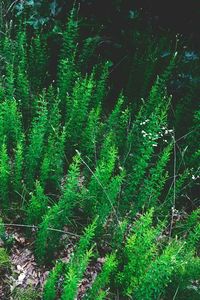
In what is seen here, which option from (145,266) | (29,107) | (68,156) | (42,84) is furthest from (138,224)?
(42,84)

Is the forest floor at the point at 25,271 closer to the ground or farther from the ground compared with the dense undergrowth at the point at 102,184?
closer to the ground

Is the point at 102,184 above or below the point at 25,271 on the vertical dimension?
above

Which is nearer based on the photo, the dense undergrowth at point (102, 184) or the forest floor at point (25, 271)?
the dense undergrowth at point (102, 184)

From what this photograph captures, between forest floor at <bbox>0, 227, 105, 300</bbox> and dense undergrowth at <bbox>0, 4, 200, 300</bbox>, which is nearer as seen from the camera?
dense undergrowth at <bbox>0, 4, 200, 300</bbox>

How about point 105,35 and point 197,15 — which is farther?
point 105,35

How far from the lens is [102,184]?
10.4 ft

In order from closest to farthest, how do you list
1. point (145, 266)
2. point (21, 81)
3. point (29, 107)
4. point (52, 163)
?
point (145, 266) < point (52, 163) < point (21, 81) < point (29, 107)

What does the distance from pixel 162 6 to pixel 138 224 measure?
255 centimetres

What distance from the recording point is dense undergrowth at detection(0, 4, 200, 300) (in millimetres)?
2793

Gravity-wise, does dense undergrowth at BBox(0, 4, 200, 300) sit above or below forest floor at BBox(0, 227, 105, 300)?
above

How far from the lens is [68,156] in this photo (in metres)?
3.92

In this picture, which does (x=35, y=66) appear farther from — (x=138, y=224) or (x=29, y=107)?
(x=138, y=224)

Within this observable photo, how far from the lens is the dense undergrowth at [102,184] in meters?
2.79

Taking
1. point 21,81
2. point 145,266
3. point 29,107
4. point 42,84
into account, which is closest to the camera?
point 145,266
